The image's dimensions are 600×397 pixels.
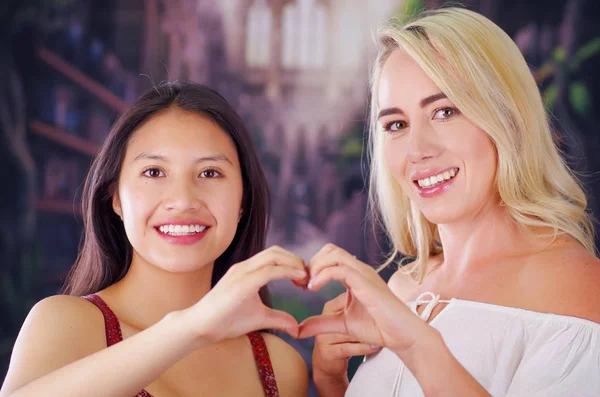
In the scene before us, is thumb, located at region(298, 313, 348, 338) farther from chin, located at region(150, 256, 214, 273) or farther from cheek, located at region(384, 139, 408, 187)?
cheek, located at region(384, 139, 408, 187)

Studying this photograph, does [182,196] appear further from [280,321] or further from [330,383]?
[330,383]

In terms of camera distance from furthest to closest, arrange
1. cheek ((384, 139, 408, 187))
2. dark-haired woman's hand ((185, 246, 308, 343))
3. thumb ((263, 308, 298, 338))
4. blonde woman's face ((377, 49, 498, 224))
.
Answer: cheek ((384, 139, 408, 187))
blonde woman's face ((377, 49, 498, 224))
thumb ((263, 308, 298, 338))
dark-haired woman's hand ((185, 246, 308, 343))

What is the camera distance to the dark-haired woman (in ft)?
4.79

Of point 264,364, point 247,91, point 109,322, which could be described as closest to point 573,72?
point 247,91

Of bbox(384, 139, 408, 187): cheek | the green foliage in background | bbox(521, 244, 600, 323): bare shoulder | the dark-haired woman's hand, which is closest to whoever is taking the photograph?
the dark-haired woman's hand

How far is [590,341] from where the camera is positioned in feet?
5.21

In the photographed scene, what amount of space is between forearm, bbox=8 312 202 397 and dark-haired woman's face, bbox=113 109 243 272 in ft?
1.15

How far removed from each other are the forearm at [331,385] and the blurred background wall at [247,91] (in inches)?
89.3

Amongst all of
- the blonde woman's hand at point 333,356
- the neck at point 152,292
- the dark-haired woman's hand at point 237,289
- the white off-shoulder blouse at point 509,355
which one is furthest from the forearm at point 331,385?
the dark-haired woman's hand at point 237,289

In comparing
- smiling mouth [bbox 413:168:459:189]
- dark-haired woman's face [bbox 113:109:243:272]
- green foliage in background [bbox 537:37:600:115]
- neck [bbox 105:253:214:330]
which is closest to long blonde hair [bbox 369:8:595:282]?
smiling mouth [bbox 413:168:459:189]

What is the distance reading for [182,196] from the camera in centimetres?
178

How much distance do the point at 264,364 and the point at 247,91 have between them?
2898 millimetres

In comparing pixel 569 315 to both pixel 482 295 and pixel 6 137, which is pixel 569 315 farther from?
pixel 6 137

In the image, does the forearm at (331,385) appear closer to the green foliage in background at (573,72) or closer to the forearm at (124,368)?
the forearm at (124,368)
